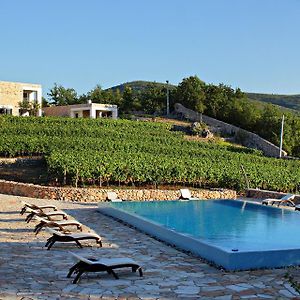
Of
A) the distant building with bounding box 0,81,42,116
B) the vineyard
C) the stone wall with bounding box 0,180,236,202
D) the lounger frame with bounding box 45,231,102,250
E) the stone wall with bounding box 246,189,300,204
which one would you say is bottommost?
the stone wall with bounding box 246,189,300,204

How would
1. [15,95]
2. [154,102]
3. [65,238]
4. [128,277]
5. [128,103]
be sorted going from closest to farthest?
[128,277] < [65,238] < [15,95] < [154,102] < [128,103]

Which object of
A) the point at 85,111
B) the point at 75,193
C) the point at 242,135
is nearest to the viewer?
the point at 75,193

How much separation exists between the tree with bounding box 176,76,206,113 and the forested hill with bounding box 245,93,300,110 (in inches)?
2117

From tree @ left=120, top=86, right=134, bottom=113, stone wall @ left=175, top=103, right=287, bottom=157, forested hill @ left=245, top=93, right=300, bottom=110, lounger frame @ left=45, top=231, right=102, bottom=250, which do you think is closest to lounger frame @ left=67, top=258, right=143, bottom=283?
lounger frame @ left=45, top=231, right=102, bottom=250

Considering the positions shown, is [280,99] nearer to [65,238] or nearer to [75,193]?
A: [75,193]

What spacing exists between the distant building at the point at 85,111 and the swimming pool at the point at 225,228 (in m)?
31.6

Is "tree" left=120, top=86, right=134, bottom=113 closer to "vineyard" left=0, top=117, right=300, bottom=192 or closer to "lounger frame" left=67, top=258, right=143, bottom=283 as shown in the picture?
"vineyard" left=0, top=117, right=300, bottom=192

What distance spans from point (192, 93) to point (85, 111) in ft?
44.9

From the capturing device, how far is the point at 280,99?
11362 cm

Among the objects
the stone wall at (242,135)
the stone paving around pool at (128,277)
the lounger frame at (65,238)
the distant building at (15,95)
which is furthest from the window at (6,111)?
the lounger frame at (65,238)

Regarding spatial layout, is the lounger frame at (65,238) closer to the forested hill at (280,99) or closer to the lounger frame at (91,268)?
the lounger frame at (91,268)

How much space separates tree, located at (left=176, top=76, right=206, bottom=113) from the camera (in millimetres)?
55281

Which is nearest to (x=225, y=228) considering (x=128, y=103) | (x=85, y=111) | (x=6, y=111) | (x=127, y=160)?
(x=127, y=160)

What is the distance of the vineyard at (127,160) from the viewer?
71.7ft
